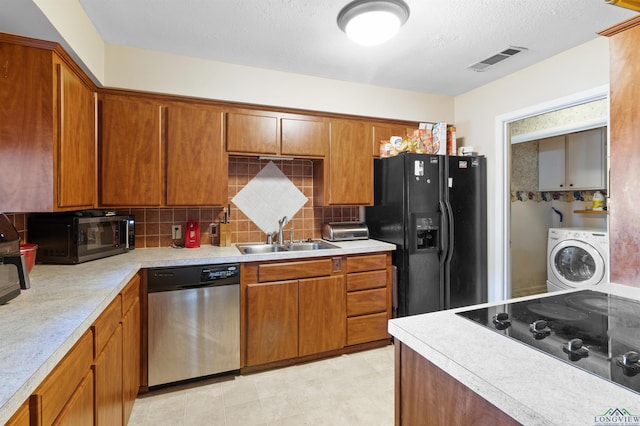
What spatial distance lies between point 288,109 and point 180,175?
107 cm

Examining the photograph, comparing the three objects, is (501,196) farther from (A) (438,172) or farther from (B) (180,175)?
(B) (180,175)

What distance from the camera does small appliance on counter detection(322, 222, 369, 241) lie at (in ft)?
9.97

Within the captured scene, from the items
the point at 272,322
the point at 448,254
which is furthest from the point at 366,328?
the point at 448,254

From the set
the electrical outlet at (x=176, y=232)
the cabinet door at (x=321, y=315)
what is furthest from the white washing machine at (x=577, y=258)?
the electrical outlet at (x=176, y=232)

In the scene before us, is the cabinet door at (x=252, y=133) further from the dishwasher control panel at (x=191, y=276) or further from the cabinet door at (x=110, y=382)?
the cabinet door at (x=110, y=382)

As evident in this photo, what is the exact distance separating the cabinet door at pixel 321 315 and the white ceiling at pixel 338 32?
179 cm

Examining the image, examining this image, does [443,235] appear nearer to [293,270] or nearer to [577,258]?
[293,270]

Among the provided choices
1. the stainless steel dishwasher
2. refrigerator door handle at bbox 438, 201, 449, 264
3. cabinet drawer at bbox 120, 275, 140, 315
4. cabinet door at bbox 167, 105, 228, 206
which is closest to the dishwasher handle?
the stainless steel dishwasher

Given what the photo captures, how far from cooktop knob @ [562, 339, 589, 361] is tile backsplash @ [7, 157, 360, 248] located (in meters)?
2.49

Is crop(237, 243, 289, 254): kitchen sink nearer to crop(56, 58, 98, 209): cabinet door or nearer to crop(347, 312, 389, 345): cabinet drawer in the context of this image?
crop(347, 312, 389, 345): cabinet drawer

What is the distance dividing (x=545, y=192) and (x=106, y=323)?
5.23 meters

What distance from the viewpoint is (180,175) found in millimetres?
2449

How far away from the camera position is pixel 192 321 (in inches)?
85.8

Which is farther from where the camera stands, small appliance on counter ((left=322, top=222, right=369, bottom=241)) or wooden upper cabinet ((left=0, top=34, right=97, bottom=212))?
small appliance on counter ((left=322, top=222, right=369, bottom=241))
